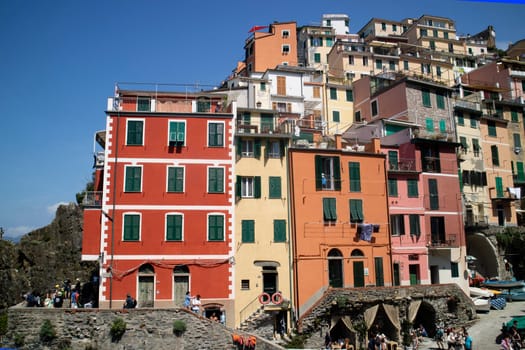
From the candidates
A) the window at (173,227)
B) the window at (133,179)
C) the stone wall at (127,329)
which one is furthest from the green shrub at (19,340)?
the window at (133,179)

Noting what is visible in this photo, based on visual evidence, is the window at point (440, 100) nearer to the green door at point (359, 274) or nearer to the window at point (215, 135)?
the green door at point (359, 274)

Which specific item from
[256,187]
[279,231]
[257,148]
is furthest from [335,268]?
[257,148]

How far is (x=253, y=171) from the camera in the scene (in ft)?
114

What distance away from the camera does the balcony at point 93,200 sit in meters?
31.9

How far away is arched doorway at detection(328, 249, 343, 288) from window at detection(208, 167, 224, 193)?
9.26 m

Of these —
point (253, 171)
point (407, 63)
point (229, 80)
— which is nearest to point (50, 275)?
point (253, 171)

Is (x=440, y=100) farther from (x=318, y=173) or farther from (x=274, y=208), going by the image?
(x=274, y=208)

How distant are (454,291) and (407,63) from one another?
48366 mm

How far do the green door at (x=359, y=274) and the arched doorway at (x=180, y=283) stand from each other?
12.2 m

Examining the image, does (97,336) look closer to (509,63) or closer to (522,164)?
(522,164)

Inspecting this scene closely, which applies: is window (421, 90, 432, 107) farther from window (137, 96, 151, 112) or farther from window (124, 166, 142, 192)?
window (124, 166, 142, 192)

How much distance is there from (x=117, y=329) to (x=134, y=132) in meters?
12.8

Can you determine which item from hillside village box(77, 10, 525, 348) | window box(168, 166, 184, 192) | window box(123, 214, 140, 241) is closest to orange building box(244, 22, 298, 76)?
hillside village box(77, 10, 525, 348)

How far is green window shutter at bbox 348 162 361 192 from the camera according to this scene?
3733 cm
